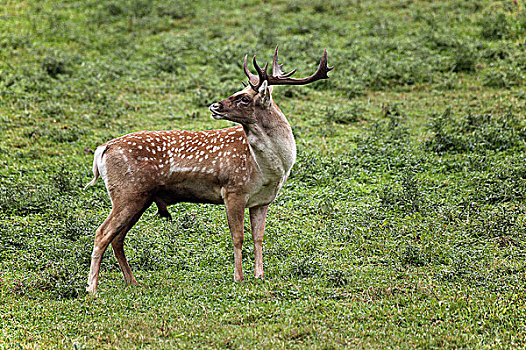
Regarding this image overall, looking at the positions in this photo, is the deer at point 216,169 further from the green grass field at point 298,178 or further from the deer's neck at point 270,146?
the green grass field at point 298,178

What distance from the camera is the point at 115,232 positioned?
773 cm

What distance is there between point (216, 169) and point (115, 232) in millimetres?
1418

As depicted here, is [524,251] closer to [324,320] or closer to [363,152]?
[324,320]

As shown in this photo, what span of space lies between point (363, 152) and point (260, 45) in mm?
7185

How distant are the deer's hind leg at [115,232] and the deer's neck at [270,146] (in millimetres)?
1493

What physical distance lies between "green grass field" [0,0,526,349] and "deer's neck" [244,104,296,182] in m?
1.21

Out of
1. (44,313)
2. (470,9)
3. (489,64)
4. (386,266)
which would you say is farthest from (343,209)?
(470,9)

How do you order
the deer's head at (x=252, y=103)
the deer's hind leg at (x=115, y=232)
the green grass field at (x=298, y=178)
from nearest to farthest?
the green grass field at (x=298, y=178) → the deer's hind leg at (x=115, y=232) → the deer's head at (x=252, y=103)

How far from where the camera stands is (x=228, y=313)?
6.71 meters

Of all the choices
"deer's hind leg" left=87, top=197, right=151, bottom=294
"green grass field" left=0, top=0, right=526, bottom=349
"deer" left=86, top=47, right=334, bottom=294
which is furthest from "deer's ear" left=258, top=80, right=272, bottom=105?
"green grass field" left=0, top=0, right=526, bottom=349

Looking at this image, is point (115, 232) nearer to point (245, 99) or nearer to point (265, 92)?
point (245, 99)

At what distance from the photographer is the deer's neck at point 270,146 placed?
782cm

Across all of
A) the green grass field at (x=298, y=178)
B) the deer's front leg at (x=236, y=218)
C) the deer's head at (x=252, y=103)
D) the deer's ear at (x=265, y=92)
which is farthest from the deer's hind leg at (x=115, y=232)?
the deer's ear at (x=265, y=92)

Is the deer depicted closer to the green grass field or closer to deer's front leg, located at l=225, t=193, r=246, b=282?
deer's front leg, located at l=225, t=193, r=246, b=282
